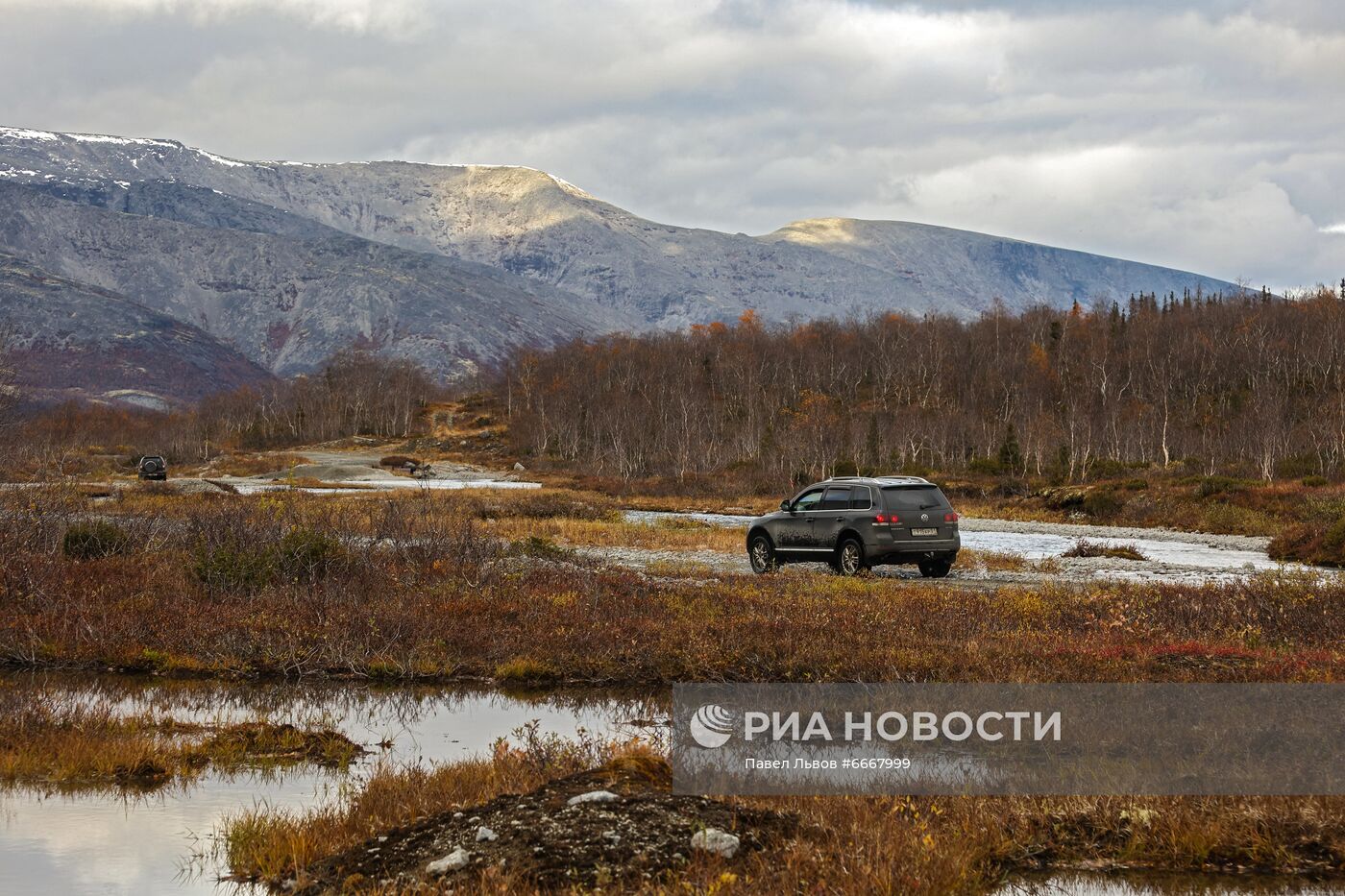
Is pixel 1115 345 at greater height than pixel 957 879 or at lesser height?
greater

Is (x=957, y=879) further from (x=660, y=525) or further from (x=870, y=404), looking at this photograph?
(x=870, y=404)

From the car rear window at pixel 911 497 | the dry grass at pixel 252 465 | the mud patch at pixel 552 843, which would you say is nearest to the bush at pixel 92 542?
the car rear window at pixel 911 497

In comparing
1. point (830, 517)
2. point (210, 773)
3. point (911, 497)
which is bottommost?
point (210, 773)

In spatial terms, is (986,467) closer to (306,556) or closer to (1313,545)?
(1313,545)

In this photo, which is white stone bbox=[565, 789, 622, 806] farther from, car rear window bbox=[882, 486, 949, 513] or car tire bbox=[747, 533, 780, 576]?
car tire bbox=[747, 533, 780, 576]

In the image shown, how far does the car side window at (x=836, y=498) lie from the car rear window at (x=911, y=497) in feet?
3.44

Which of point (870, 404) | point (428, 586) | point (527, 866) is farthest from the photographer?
point (870, 404)

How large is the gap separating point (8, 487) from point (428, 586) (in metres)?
13.8

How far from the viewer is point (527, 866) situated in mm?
6523

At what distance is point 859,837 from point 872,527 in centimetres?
1752

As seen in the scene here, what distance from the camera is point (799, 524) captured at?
2594cm

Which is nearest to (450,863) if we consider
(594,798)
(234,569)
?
(594,798)

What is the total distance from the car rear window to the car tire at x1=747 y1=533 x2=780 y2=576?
3400 mm

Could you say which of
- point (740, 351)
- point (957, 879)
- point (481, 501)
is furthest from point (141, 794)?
point (740, 351)
